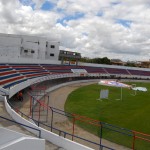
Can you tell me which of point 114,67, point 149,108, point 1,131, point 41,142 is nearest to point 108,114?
point 149,108

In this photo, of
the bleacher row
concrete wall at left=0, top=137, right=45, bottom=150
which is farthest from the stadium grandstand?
concrete wall at left=0, top=137, right=45, bottom=150

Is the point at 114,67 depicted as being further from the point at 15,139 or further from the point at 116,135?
the point at 15,139

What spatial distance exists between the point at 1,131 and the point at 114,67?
81.7 m

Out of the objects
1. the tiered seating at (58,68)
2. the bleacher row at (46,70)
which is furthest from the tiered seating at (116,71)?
the tiered seating at (58,68)

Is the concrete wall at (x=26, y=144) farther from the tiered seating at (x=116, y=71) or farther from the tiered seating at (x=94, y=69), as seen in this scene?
the tiered seating at (x=116, y=71)

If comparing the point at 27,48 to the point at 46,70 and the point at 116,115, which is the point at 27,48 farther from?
the point at 116,115

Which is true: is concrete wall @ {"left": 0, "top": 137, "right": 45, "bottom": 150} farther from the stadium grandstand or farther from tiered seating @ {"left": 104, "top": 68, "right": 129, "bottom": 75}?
tiered seating @ {"left": 104, "top": 68, "right": 129, "bottom": 75}

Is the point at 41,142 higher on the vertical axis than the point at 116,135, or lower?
higher

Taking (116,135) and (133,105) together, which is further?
(133,105)

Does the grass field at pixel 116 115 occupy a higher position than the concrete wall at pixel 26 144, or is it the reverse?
the concrete wall at pixel 26 144

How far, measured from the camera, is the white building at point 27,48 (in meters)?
59.8

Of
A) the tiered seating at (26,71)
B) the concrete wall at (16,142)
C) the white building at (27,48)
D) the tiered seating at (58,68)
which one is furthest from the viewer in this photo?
the tiered seating at (58,68)

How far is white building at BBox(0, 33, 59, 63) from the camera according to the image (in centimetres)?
5984

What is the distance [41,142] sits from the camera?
1277 cm
